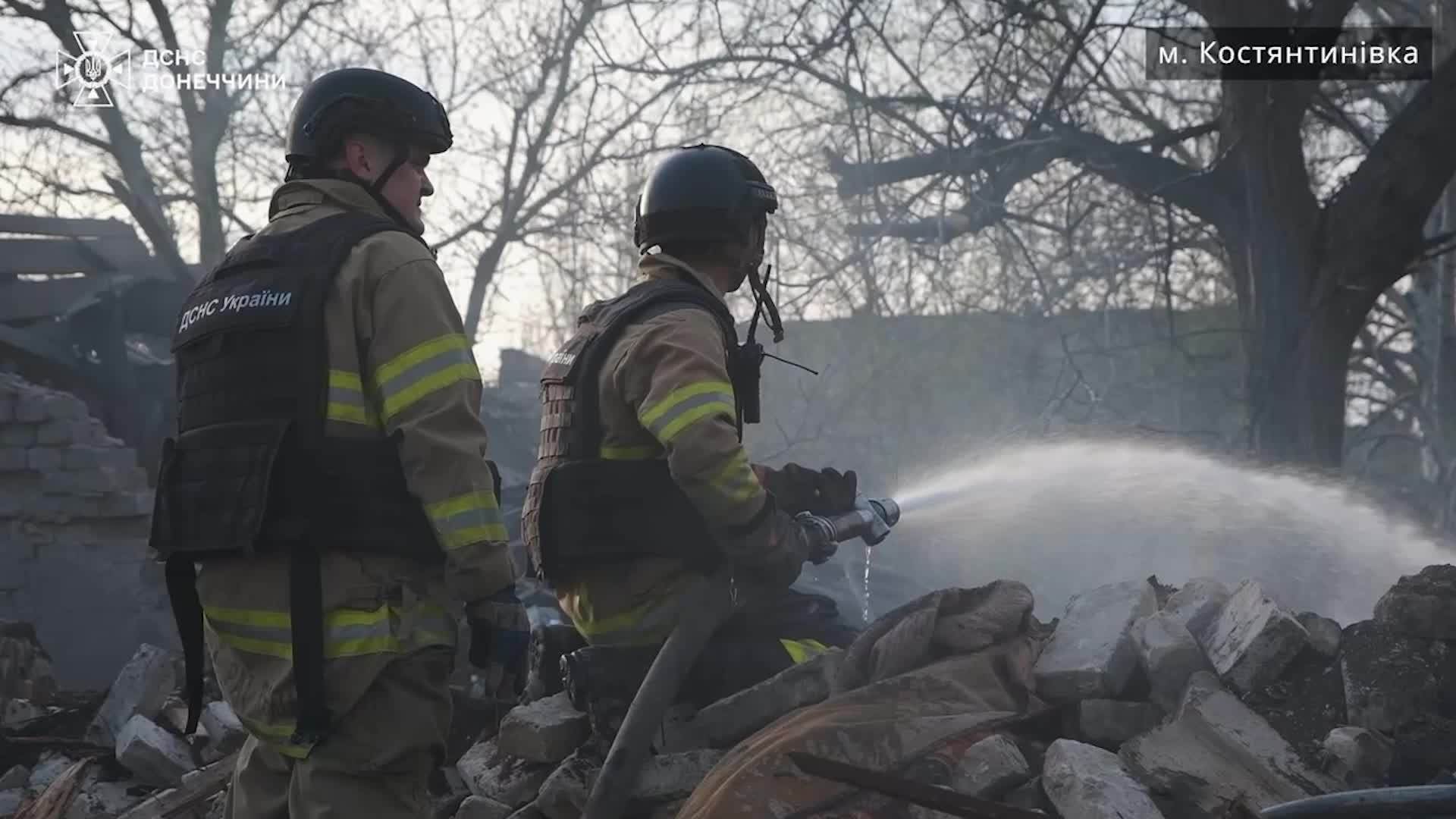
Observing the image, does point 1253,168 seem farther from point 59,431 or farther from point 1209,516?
point 59,431

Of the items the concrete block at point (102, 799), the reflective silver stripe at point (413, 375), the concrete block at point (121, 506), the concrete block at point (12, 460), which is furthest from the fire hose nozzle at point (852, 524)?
the concrete block at point (12, 460)

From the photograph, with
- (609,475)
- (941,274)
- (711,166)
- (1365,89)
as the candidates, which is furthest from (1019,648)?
(1365,89)

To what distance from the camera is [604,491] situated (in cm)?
361

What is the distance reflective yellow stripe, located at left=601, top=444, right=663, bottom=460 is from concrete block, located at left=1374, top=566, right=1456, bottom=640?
2.09m

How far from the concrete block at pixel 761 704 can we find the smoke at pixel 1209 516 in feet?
6.98

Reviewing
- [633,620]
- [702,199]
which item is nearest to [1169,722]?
[633,620]

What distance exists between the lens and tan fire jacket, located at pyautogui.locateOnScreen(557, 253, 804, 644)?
336 centimetres

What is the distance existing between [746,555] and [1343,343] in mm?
6205

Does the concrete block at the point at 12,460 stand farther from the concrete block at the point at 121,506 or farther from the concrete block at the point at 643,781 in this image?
the concrete block at the point at 643,781

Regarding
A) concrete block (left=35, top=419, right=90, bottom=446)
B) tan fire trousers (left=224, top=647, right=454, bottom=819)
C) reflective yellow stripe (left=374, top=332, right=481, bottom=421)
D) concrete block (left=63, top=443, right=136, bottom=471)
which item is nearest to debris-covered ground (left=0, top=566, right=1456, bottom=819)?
tan fire trousers (left=224, top=647, right=454, bottom=819)

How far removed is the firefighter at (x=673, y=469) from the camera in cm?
342

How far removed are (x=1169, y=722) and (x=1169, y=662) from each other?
0.77ft

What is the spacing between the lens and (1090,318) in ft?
58.0

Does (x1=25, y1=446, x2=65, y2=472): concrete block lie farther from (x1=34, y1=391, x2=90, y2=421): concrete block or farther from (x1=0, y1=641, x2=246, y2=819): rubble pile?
(x1=0, y1=641, x2=246, y2=819): rubble pile
